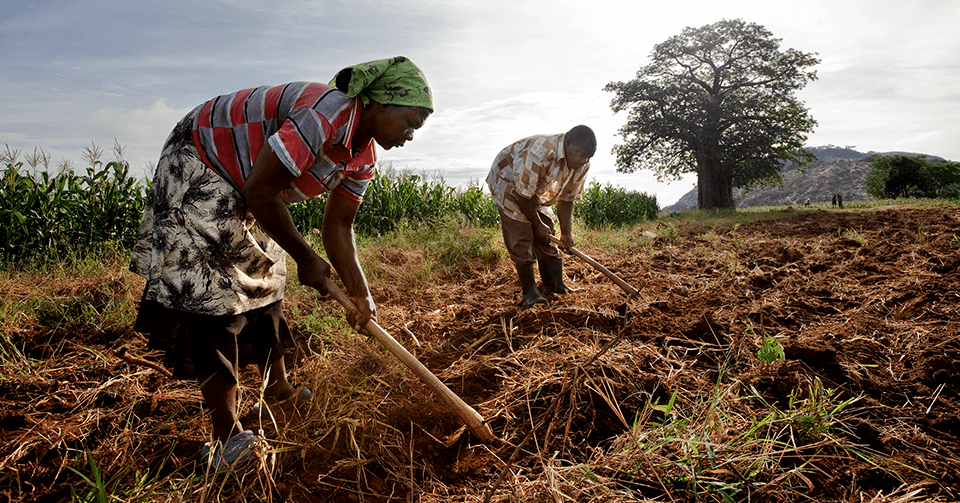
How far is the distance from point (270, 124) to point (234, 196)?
25 cm

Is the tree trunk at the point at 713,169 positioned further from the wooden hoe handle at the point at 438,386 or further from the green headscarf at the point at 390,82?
the green headscarf at the point at 390,82

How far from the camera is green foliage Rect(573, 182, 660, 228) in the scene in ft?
39.1

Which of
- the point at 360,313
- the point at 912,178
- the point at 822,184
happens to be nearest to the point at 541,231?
the point at 360,313

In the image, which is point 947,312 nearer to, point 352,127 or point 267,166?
point 352,127

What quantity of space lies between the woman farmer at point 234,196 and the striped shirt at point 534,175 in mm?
1837

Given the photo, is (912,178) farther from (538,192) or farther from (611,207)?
(538,192)

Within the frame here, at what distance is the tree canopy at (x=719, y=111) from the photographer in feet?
63.7

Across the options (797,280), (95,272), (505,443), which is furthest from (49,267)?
(797,280)

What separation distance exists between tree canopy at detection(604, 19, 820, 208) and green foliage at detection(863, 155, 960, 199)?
8.59 m

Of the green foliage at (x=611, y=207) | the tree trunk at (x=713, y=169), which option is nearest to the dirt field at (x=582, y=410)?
the green foliage at (x=611, y=207)

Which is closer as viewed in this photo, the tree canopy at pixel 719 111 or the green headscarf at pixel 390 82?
the green headscarf at pixel 390 82

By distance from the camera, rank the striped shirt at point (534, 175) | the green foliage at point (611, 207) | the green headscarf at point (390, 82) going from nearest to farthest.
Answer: the green headscarf at point (390, 82)
the striped shirt at point (534, 175)
the green foliage at point (611, 207)

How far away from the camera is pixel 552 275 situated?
3.83 m

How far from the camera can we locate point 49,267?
4.78 meters
